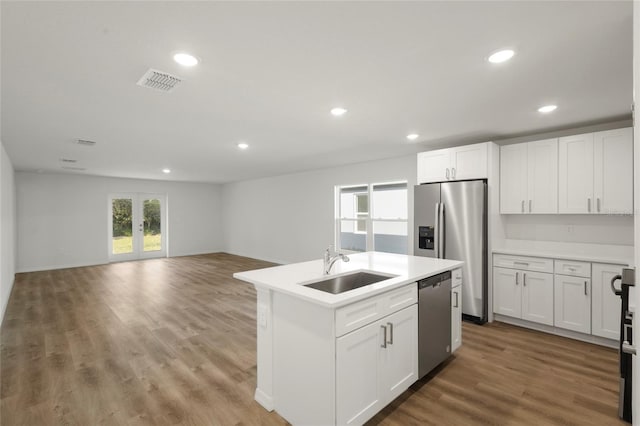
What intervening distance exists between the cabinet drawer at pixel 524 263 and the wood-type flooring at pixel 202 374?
0.77 m

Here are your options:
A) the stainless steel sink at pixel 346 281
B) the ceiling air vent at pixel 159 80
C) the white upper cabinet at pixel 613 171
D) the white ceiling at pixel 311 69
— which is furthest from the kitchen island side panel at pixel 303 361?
the white upper cabinet at pixel 613 171

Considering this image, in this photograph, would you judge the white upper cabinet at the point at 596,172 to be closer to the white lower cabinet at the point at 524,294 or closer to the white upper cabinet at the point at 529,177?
the white upper cabinet at the point at 529,177

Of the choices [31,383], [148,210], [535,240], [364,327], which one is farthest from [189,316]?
[148,210]

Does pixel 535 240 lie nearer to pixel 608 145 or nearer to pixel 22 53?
pixel 608 145

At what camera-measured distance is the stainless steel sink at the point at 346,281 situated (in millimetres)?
2489

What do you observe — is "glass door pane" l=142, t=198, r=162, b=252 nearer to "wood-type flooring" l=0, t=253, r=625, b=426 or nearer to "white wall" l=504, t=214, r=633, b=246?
"wood-type flooring" l=0, t=253, r=625, b=426

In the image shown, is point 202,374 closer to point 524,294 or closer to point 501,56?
point 501,56

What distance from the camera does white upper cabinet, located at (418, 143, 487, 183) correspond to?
4.04 meters

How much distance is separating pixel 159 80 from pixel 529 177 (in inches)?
167

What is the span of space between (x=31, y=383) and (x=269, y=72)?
3.28m

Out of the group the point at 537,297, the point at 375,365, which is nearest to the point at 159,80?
the point at 375,365

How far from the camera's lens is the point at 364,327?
199cm

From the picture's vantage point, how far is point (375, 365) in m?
2.06

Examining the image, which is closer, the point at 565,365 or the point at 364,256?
the point at 565,365
